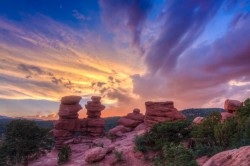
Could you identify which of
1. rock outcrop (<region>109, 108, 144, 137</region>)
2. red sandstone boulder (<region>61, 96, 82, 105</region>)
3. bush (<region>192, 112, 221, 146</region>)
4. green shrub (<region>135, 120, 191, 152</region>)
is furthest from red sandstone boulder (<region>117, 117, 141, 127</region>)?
bush (<region>192, 112, 221, 146</region>)

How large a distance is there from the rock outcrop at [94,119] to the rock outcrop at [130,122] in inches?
153

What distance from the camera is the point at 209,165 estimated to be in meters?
11.2

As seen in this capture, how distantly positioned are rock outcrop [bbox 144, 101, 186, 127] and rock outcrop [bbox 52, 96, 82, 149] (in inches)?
659

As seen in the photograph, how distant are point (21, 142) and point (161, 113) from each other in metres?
25.8

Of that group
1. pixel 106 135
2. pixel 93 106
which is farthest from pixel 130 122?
pixel 93 106

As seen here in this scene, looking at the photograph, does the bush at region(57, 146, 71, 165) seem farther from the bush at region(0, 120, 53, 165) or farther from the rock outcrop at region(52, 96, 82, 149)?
the rock outcrop at region(52, 96, 82, 149)

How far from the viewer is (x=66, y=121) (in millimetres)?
59812

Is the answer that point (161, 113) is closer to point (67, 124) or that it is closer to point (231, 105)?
point (231, 105)

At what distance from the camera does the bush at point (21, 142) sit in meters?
46.4

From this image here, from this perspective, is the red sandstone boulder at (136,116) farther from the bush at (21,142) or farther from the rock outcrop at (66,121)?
the bush at (21,142)

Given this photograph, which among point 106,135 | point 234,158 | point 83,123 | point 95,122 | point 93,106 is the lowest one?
point 234,158

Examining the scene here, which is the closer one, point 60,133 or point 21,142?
point 21,142

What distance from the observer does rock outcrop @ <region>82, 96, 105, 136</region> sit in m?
63.5

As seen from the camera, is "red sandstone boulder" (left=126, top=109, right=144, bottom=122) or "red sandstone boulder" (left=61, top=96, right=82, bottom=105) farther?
"red sandstone boulder" (left=126, top=109, right=144, bottom=122)
